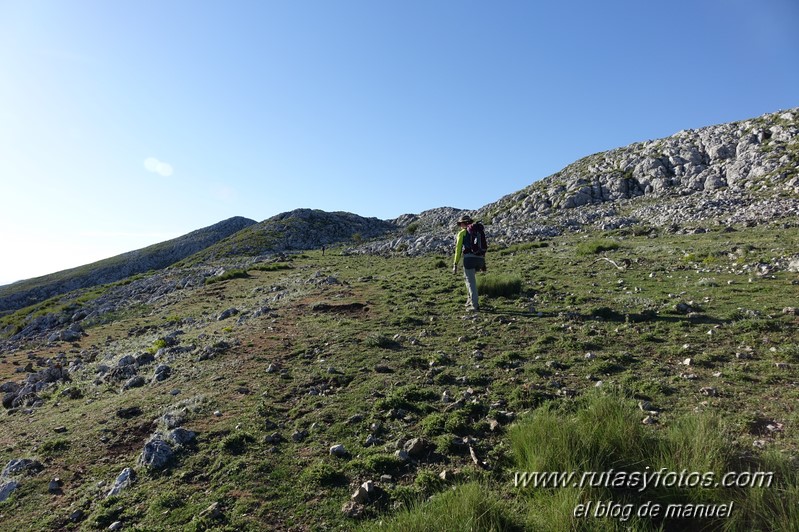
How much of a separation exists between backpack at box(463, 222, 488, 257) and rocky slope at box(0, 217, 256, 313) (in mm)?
115396

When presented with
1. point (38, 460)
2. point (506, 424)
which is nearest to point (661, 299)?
point (506, 424)

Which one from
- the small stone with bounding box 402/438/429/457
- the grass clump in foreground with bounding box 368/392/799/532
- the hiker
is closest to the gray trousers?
the hiker

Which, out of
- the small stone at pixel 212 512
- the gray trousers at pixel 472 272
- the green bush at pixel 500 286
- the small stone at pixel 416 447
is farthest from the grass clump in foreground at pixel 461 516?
the green bush at pixel 500 286

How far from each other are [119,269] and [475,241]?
128 m

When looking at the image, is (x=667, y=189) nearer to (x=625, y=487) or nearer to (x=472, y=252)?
(x=472, y=252)

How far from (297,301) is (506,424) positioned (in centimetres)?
1468

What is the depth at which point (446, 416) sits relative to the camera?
7094 mm

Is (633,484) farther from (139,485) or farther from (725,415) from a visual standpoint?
(139,485)

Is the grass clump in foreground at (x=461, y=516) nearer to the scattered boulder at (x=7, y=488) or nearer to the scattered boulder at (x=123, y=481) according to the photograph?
the scattered boulder at (x=123, y=481)

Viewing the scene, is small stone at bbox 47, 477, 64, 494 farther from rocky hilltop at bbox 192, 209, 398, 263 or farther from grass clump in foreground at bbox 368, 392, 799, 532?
rocky hilltop at bbox 192, 209, 398, 263

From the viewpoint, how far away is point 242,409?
328 inches

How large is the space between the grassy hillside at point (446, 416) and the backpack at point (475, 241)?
232cm

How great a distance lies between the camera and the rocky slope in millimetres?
100856

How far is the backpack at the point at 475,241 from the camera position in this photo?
1477 cm
